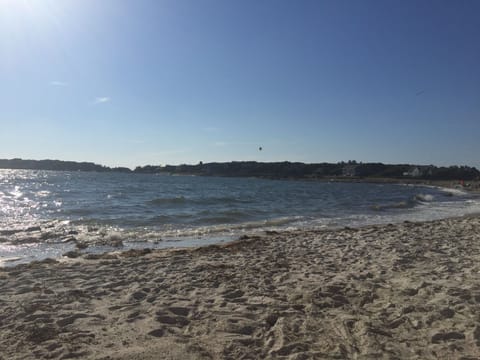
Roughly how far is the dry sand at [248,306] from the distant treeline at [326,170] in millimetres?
118040

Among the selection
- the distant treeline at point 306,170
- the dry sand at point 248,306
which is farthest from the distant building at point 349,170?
the dry sand at point 248,306

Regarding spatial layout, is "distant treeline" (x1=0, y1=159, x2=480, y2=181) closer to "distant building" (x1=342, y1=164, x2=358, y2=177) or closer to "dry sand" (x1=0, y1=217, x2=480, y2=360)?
"distant building" (x1=342, y1=164, x2=358, y2=177)

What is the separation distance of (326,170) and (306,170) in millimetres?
7730

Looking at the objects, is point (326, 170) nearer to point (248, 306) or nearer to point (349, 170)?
point (349, 170)

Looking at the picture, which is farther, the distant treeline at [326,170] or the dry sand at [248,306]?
the distant treeline at [326,170]

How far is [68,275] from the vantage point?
702cm

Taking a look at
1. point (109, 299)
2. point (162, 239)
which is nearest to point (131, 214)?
point (162, 239)

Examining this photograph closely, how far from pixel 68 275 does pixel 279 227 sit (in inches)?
400

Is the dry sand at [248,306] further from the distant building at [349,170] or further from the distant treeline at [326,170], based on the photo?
the distant building at [349,170]

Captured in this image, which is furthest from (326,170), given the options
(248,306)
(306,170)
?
(248,306)

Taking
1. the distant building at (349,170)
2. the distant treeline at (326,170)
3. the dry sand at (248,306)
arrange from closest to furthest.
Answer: the dry sand at (248,306), the distant treeline at (326,170), the distant building at (349,170)

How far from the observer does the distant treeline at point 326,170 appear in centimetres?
11494

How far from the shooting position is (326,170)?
139375 mm

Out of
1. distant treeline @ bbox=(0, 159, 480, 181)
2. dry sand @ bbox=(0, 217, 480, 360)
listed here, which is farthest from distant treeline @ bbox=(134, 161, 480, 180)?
dry sand @ bbox=(0, 217, 480, 360)
